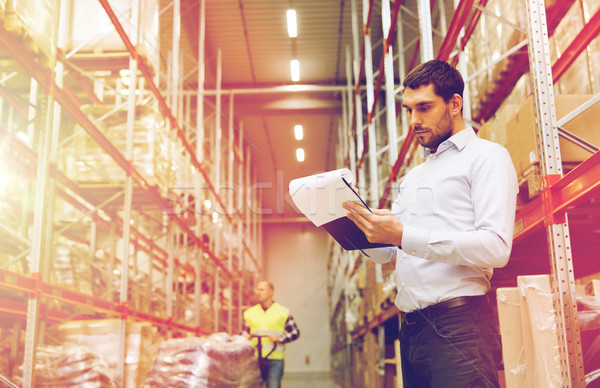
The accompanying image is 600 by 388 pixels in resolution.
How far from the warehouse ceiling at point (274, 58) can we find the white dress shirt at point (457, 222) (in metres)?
9.77

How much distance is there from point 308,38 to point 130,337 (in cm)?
983

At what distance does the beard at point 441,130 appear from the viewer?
2257 millimetres

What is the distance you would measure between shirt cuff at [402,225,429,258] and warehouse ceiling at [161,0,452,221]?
10.1 metres

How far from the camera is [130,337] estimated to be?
7.52m

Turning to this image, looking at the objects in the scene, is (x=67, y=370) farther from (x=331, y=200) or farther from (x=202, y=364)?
(x=331, y=200)

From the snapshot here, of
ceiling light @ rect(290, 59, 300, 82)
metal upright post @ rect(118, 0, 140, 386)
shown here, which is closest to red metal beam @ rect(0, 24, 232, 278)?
metal upright post @ rect(118, 0, 140, 386)

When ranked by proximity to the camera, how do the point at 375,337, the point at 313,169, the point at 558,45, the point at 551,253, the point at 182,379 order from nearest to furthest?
the point at 551,253, the point at 558,45, the point at 182,379, the point at 375,337, the point at 313,169

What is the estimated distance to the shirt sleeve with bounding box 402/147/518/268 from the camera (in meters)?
1.93

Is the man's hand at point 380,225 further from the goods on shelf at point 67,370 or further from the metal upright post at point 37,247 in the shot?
the goods on shelf at point 67,370

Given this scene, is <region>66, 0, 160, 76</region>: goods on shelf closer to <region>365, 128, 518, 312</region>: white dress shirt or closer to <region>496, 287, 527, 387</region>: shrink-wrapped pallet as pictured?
<region>496, 287, 527, 387</region>: shrink-wrapped pallet

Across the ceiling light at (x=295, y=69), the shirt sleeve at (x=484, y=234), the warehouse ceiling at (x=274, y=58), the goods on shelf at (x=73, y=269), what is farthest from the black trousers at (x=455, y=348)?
the ceiling light at (x=295, y=69)

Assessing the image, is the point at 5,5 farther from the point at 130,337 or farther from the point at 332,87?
the point at 332,87

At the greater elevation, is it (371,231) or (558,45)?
(558,45)

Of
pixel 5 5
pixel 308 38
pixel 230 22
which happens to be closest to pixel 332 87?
pixel 308 38
